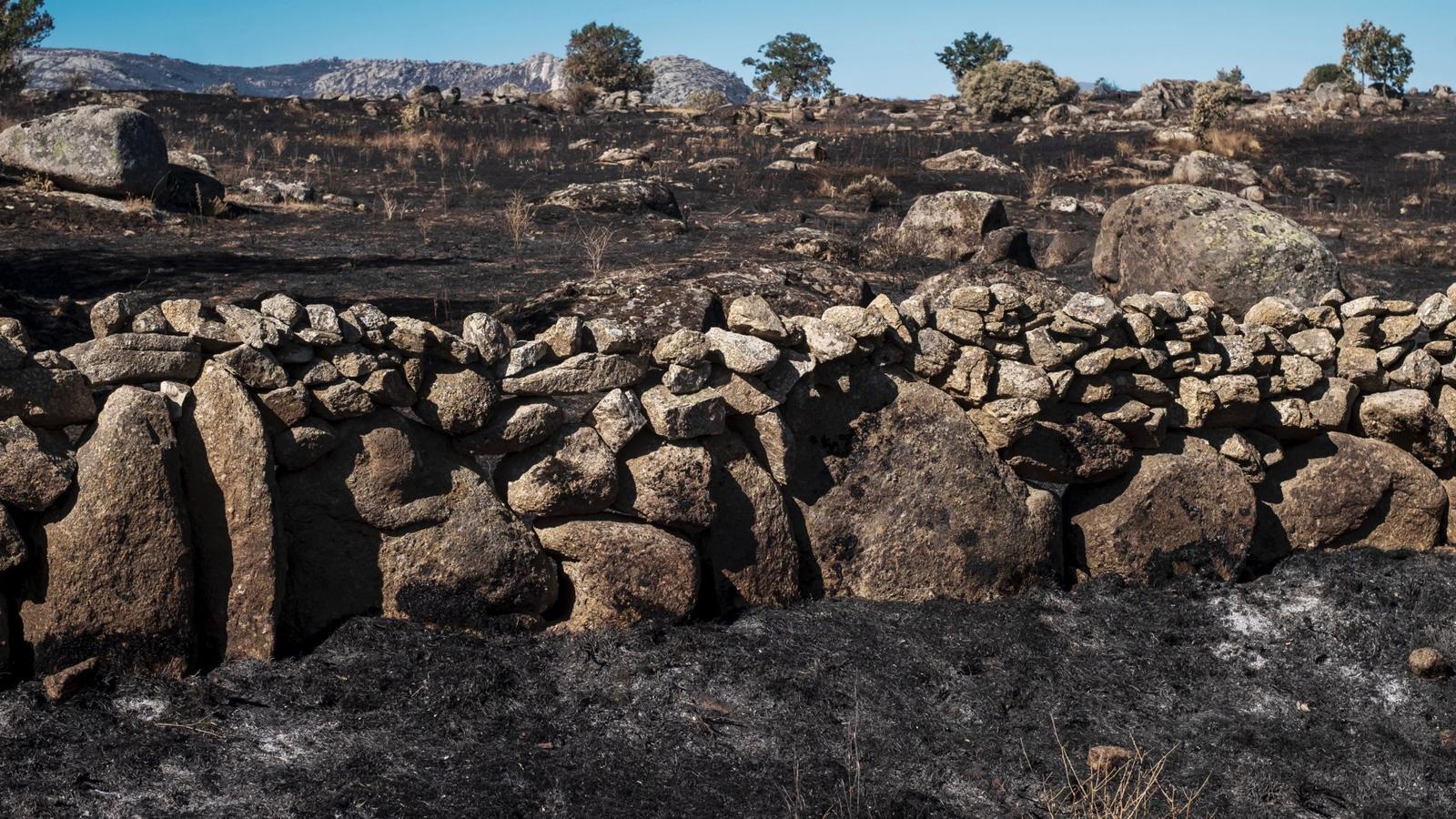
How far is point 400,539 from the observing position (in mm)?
5488

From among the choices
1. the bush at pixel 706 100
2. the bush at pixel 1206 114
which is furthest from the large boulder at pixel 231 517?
the bush at pixel 706 100

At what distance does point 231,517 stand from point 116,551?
432mm

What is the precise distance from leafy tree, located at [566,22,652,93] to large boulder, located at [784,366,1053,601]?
155 feet

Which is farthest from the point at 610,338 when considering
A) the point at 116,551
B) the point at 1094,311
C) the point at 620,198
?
the point at 620,198

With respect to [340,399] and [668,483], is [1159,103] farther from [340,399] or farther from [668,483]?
[340,399]

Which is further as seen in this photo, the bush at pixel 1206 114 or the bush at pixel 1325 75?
the bush at pixel 1325 75

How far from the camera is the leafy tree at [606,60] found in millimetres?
53500

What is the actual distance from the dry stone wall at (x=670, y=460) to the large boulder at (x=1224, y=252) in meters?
5.65

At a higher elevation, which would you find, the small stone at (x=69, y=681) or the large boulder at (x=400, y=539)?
the large boulder at (x=400, y=539)

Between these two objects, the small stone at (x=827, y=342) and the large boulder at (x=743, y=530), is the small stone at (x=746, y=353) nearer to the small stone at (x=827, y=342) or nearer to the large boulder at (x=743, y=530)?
→ the small stone at (x=827, y=342)

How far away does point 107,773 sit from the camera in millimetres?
4355

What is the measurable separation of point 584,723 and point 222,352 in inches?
81.3

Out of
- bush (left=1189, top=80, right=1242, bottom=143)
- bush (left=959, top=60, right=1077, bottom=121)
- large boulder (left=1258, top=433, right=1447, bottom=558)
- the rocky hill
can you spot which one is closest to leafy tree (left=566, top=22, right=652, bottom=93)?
bush (left=959, top=60, right=1077, bottom=121)

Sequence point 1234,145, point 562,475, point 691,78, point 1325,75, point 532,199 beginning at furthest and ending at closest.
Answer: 1. point 691,78
2. point 1325,75
3. point 1234,145
4. point 532,199
5. point 562,475
